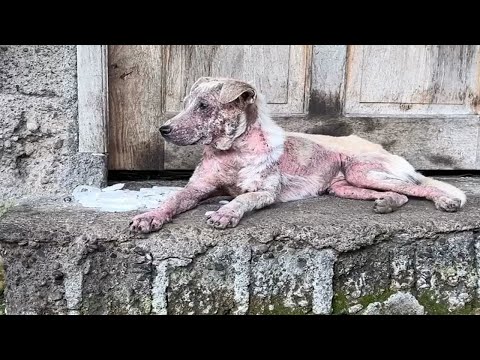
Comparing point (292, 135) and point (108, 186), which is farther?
point (108, 186)

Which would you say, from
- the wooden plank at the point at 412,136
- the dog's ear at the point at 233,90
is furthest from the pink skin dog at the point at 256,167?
the wooden plank at the point at 412,136

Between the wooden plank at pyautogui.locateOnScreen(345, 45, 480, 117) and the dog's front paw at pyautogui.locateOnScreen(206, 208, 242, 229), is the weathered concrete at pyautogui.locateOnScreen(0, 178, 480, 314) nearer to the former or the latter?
the dog's front paw at pyautogui.locateOnScreen(206, 208, 242, 229)

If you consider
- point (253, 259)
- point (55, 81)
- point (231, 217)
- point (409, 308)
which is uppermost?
point (55, 81)

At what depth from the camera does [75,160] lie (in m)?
3.25

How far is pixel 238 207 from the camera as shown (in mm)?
2662

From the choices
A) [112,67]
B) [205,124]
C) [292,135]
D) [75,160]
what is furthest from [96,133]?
[292,135]

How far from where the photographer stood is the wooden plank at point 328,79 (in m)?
3.46

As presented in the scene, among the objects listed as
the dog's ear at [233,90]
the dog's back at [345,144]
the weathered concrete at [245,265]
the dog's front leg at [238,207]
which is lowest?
the weathered concrete at [245,265]

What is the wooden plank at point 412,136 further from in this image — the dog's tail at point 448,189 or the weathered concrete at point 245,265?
the weathered concrete at point 245,265

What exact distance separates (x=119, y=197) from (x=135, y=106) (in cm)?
59

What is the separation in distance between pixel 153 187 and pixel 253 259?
3.15ft

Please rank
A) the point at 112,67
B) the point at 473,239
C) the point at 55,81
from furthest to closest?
the point at 112,67, the point at 55,81, the point at 473,239

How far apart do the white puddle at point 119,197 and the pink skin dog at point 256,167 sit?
9.5 inches

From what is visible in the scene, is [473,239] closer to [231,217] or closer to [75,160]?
[231,217]
